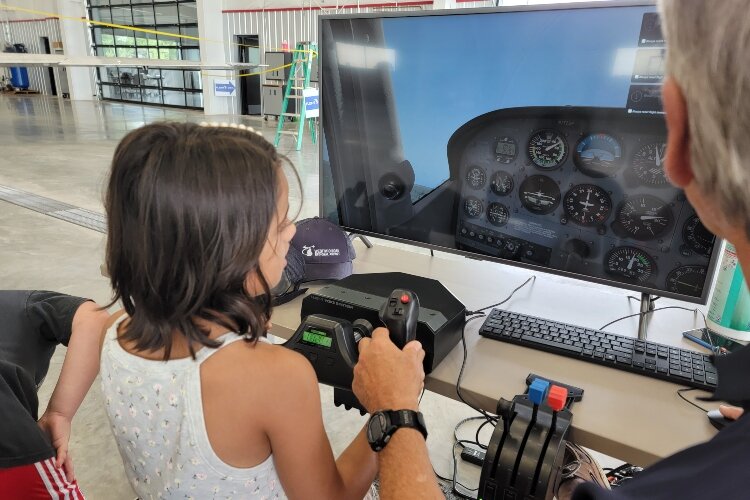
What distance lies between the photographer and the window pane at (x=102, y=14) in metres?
15.2

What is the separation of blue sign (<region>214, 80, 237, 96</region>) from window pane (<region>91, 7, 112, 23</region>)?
5.62 meters

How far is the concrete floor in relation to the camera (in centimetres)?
198

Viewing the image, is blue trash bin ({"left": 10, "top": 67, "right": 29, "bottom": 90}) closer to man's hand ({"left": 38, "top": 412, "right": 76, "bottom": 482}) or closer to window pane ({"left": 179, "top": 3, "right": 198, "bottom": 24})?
window pane ({"left": 179, "top": 3, "right": 198, "bottom": 24})

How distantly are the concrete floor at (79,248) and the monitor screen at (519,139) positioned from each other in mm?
589

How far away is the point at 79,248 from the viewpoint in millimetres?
3906

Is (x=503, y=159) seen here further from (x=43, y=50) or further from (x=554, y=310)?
(x=43, y=50)

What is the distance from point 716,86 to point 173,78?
622 inches

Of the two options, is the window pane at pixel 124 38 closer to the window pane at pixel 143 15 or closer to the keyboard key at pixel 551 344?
the window pane at pixel 143 15

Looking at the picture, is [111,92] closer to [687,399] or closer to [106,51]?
[106,51]

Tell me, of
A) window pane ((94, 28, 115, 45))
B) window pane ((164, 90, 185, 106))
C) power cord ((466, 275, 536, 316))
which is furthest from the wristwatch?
window pane ((94, 28, 115, 45))

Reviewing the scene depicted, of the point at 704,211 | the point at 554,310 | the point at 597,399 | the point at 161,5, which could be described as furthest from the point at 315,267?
the point at 161,5

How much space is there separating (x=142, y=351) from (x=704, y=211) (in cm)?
82

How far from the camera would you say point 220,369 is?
2.60ft

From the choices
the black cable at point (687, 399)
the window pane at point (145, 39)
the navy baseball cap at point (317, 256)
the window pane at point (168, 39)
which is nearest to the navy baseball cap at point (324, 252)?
the navy baseball cap at point (317, 256)
